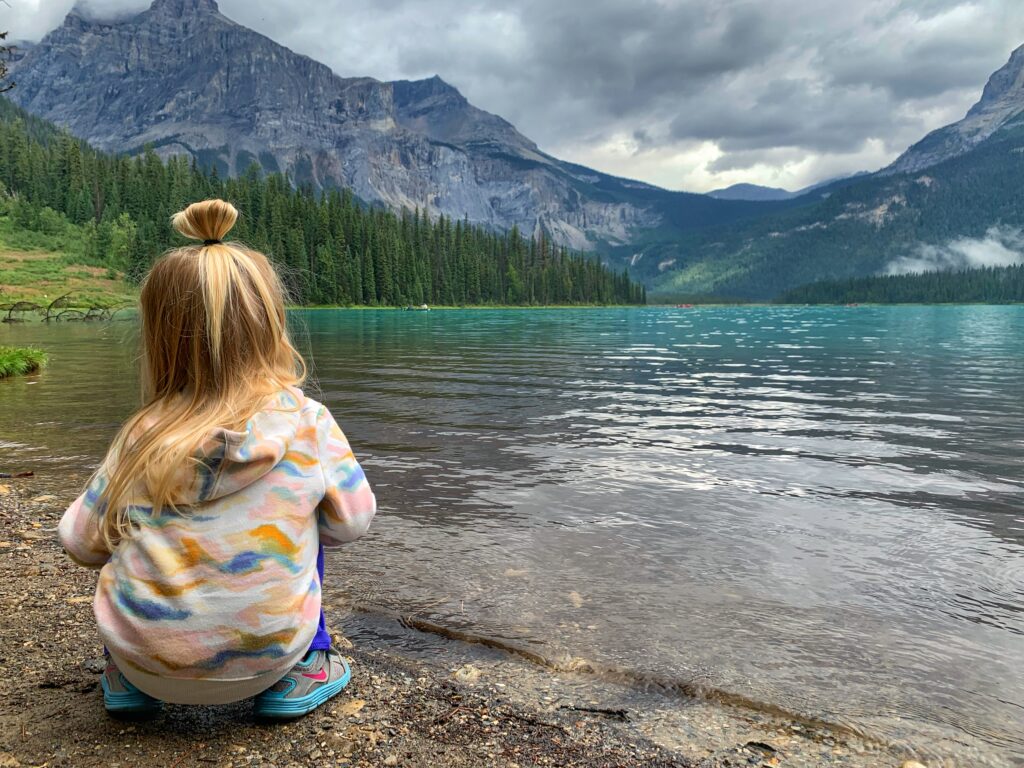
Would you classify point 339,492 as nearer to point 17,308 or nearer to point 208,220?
point 208,220

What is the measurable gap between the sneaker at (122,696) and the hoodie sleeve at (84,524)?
2.40 ft

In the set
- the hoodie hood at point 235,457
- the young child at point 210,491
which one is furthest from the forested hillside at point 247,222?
the hoodie hood at point 235,457

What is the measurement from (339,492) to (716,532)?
615 cm

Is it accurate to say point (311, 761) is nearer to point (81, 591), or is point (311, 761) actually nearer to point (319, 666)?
point (319, 666)

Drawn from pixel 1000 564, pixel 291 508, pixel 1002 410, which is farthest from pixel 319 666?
pixel 1002 410

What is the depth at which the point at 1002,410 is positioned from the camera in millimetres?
18953

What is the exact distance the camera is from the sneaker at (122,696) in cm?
378

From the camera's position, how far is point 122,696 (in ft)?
12.4

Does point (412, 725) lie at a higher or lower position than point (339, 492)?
lower

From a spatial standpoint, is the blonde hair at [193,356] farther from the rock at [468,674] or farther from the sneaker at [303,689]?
the rock at [468,674]

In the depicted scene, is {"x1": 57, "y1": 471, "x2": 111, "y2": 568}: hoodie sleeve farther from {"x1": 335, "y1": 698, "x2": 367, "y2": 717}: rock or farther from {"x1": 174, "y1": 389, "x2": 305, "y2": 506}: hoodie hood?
{"x1": 335, "y1": 698, "x2": 367, "y2": 717}: rock

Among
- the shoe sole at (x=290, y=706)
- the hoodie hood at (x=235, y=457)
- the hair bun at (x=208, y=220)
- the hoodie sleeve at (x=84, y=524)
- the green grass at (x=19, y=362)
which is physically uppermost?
the hair bun at (x=208, y=220)

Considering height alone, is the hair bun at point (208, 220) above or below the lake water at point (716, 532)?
above

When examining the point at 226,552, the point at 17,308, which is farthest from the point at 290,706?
the point at 17,308
